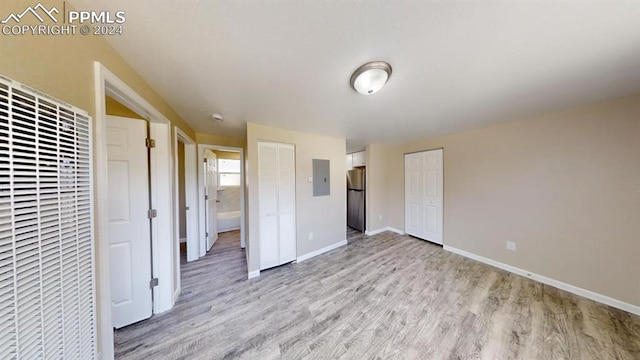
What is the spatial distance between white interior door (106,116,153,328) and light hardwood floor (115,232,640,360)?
25 centimetres

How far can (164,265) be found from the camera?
6.11ft

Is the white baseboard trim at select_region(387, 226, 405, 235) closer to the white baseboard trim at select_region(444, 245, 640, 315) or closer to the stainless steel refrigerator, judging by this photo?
the stainless steel refrigerator

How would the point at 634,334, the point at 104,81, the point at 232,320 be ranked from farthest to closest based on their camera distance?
the point at 232,320 < the point at 634,334 < the point at 104,81

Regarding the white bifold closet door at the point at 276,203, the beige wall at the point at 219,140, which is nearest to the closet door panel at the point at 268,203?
the white bifold closet door at the point at 276,203

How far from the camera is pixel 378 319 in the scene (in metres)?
1.77

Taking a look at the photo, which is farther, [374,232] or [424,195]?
[374,232]

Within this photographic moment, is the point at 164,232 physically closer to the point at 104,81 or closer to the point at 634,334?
the point at 104,81

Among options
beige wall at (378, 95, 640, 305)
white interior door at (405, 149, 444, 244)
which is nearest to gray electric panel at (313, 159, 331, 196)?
white interior door at (405, 149, 444, 244)

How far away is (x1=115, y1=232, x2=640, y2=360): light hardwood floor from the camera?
57.2 inches

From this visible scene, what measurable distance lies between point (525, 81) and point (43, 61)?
3112 mm

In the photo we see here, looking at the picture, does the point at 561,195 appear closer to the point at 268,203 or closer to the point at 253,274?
the point at 268,203

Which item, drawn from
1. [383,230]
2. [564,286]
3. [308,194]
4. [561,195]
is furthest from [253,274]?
[561,195]

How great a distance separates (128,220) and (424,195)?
4.46m

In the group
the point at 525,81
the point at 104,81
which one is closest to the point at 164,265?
the point at 104,81
